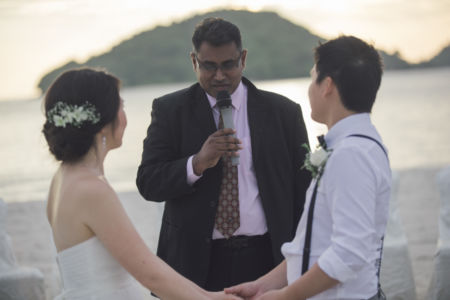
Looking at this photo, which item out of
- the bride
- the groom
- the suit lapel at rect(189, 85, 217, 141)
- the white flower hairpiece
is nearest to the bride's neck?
the bride

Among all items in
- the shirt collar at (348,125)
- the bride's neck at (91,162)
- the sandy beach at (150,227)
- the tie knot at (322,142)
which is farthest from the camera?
the sandy beach at (150,227)

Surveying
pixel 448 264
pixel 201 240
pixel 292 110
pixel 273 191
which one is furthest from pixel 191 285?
pixel 448 264

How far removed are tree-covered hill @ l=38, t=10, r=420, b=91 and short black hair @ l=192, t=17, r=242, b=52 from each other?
376 ft

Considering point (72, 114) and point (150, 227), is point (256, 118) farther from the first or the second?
point (150, 227)

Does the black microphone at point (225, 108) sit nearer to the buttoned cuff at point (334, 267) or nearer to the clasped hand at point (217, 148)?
the clasped hand at point (217, 148)

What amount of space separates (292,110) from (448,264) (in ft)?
7.51

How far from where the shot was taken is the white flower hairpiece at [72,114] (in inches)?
101

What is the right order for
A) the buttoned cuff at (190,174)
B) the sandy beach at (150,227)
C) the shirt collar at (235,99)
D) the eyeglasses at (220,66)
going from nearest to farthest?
the buttoned cuff at (190,174), the eyeglasses at (220,66), the shirt collar at (235,99), the sandy beach at (150,227)

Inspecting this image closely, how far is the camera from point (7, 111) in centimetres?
9188

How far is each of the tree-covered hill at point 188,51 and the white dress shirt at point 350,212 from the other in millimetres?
115898

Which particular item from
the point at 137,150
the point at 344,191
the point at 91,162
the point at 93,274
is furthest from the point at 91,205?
the point at 137,150

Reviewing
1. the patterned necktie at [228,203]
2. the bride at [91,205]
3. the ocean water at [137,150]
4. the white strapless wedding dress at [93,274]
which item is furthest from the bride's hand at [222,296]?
the ocean water at [137,150]

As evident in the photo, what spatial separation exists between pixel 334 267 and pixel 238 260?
4.45 feet

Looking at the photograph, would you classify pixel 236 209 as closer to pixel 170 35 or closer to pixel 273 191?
pixel 273 191
